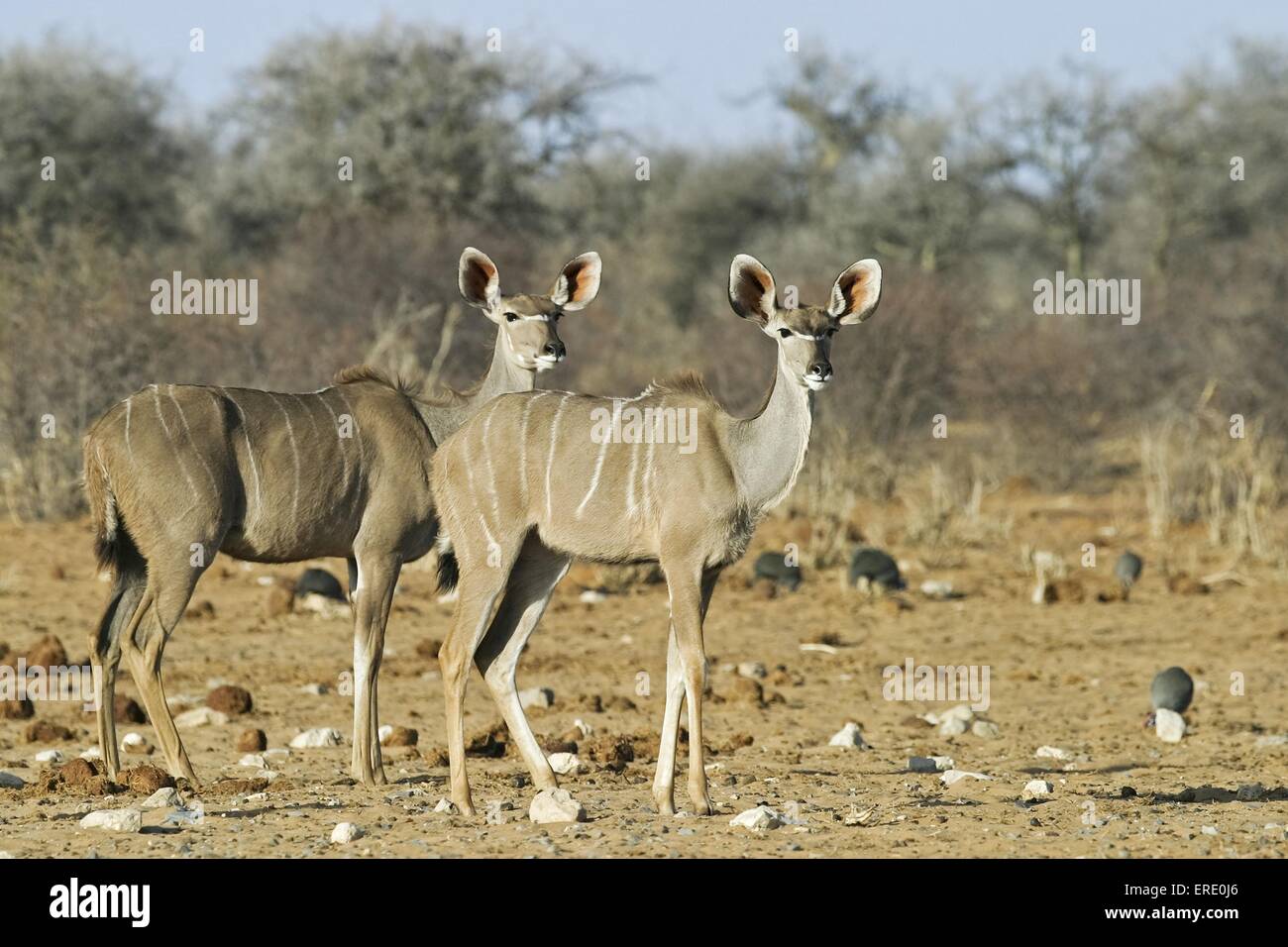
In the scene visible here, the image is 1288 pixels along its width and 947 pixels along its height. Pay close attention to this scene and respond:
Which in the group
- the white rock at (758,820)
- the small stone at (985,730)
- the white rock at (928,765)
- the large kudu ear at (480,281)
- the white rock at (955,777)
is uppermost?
the large kudu ear at (480,281)

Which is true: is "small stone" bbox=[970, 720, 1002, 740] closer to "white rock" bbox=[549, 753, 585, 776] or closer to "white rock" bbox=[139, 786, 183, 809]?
"white rock" bbox=[549, 753, 585, 776]

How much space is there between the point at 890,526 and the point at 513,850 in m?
9.27

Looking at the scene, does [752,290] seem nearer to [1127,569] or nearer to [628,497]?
[628,497]

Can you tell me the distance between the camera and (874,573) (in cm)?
1185

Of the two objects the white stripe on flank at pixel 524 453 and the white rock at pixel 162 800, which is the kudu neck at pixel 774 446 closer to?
the white stripe on flank at pixel 524 453

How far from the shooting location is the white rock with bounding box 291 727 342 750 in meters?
7.63

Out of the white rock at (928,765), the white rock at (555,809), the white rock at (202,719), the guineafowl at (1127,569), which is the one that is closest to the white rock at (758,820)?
the white rock at (555,809)

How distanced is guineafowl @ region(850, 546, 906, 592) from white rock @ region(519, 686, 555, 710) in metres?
3.54

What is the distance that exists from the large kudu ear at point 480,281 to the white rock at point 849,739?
2241 millimetres

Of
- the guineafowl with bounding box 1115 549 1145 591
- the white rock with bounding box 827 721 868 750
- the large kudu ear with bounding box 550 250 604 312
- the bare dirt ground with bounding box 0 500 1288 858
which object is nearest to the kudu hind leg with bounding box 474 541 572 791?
the bare dirt ground with bounding box 0 500 1288 858

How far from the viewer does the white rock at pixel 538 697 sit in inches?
339

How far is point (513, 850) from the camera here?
5195mm

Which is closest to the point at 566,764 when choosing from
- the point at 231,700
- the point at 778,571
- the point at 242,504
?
the point at 242,504

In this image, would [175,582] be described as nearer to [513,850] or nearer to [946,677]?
[513,850]
